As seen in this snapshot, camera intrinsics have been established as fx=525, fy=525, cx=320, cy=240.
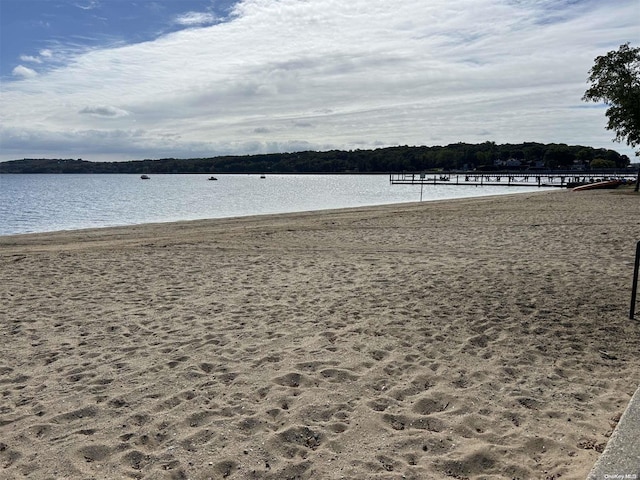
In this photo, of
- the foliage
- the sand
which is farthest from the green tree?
the sand

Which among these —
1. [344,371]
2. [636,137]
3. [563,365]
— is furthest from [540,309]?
[636,137]

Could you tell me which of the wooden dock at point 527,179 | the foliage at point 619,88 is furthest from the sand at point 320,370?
the wooden dock at point 527,179

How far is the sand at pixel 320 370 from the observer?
11.8ft

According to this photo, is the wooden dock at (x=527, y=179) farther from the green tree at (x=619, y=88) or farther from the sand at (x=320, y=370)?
the sand at (x=320, y=370)

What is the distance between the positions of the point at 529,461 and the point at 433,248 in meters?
9.52

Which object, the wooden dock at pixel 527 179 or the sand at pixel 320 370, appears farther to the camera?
the wooden dock at pixel 527 179

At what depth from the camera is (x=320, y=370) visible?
5.05 m

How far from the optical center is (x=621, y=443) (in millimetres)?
3158

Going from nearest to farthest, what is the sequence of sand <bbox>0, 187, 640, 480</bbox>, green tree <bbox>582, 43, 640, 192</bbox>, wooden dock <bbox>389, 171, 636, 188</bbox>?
1. sand <bbox>0, 187, 640, 480</bbox>
2. green tree <bbox>582, 43, 640, 192</bbox>
3. wooden dock <bbox>389, 171, 636, 188</bbox>

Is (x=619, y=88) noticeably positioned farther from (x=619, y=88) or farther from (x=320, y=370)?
(x=320, y=370)

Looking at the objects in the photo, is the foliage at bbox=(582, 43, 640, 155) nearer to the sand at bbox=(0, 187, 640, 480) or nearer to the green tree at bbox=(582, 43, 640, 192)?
the green tree at bbox=(582, 43, 640, 192)

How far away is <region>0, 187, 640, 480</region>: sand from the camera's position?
3590mm

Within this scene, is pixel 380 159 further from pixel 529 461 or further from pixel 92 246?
pixel 529 461

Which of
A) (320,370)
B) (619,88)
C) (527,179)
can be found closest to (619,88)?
(619,88)
